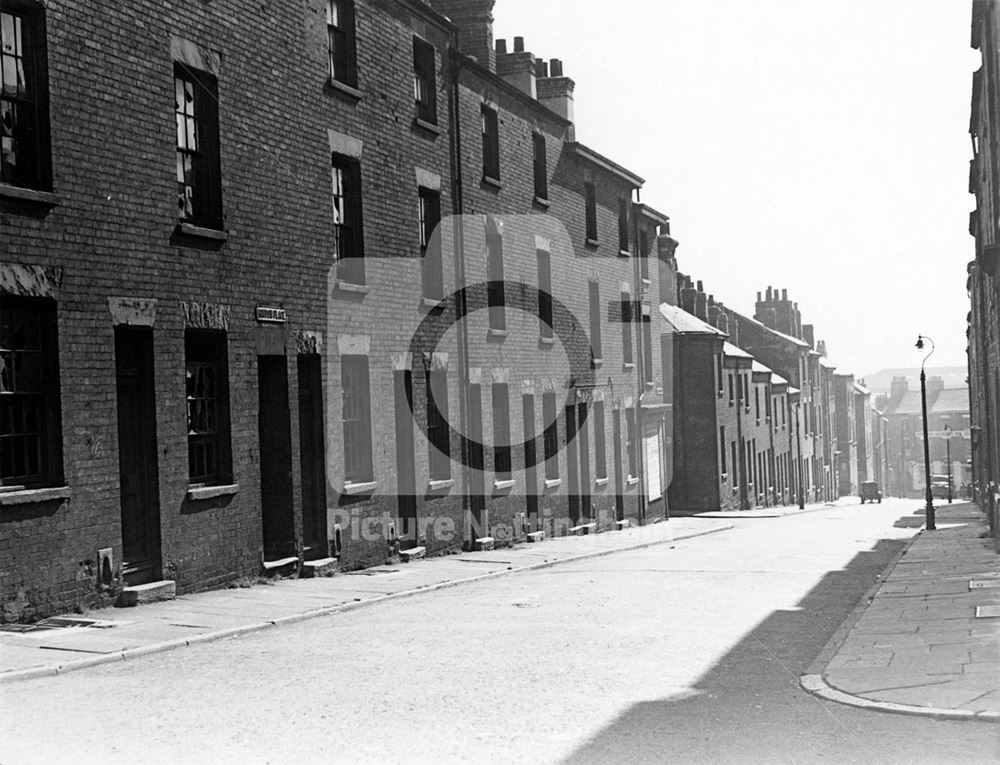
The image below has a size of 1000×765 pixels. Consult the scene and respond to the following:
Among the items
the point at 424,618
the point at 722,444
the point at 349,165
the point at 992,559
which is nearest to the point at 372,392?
the point at 349,165

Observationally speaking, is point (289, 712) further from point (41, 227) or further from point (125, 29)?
point (125, 29)

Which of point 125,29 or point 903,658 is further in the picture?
point 125,29

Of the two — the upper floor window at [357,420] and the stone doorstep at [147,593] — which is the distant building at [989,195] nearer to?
the upper floor window at [357,420]

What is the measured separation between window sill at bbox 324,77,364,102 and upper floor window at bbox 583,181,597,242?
12881 mm

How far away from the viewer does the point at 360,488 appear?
18484mm

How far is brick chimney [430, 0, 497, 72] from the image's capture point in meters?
25.4

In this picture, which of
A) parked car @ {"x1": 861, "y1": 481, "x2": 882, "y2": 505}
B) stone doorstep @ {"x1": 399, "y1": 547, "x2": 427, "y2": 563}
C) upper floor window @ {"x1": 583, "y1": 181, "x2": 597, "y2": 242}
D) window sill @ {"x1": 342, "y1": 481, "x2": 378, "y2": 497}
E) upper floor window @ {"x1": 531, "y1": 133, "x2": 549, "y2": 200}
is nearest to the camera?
window sill @ {"x1": 342, "y1": 481, "x2": 378, "y2": 497}

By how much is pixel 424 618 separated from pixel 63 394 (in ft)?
15.0

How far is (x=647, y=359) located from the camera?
118 ft

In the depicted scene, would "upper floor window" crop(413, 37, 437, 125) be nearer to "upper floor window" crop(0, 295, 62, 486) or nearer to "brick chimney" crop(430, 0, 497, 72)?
"brick chimney" crop(430, 0, 497, 72)

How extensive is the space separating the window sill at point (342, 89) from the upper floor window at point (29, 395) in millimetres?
7086

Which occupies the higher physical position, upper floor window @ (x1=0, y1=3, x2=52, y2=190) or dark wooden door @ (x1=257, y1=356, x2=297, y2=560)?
upper floor window @ (x1=0, y1=3, x2=52, y2=190)

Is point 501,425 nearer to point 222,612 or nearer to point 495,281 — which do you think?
point 495,281

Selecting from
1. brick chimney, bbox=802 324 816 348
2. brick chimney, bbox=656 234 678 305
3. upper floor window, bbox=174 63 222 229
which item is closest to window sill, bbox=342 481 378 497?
upper floor window, bbox=174 63 222 229
